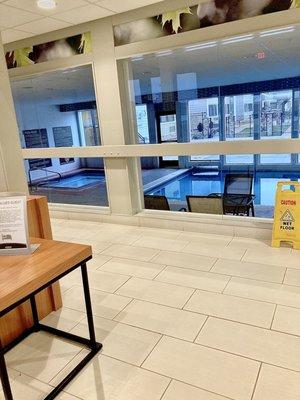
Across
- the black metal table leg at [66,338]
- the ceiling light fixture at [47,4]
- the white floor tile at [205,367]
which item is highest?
the ceiling light fixture at [47,4]

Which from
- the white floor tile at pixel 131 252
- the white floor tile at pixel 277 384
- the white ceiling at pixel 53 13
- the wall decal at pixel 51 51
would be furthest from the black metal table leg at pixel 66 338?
the wall decal at pixel 51 51

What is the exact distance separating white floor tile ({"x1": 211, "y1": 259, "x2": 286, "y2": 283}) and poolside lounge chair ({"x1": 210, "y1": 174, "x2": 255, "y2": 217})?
1448 mm

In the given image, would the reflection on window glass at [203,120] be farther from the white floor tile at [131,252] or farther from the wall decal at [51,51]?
the wall decal at [51,51]

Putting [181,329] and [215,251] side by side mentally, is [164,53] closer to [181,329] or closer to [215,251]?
[215,251]

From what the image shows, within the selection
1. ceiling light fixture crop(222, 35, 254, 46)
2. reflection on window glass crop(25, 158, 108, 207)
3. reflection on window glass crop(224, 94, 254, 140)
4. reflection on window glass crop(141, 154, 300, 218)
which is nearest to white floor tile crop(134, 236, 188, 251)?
reflection on window glass crop(141, 154, 300, 218)

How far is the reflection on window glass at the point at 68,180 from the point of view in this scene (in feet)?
22.9

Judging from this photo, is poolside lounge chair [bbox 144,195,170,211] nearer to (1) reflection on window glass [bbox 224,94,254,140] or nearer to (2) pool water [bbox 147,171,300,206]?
(2) pool water [bbox 147,171,300,206]

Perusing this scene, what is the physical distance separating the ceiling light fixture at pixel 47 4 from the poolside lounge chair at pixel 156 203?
9.27 ft

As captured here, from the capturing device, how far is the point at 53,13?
382cm

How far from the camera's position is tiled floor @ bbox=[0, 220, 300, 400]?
185 cm

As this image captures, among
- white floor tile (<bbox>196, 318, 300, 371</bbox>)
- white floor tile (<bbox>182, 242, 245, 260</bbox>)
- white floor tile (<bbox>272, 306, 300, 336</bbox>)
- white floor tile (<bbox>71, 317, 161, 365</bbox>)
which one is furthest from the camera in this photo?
white floor tile (<bbox>182, 242, 245, 260</bbox>)

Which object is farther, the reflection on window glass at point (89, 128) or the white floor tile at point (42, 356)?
the reflection on window glass at point (89, 128)

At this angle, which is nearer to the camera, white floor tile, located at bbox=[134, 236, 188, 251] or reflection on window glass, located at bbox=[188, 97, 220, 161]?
white floor tile, located at bbox=[134, 236, 188, 251]

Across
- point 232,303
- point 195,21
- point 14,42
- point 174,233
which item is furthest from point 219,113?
point 14,42
